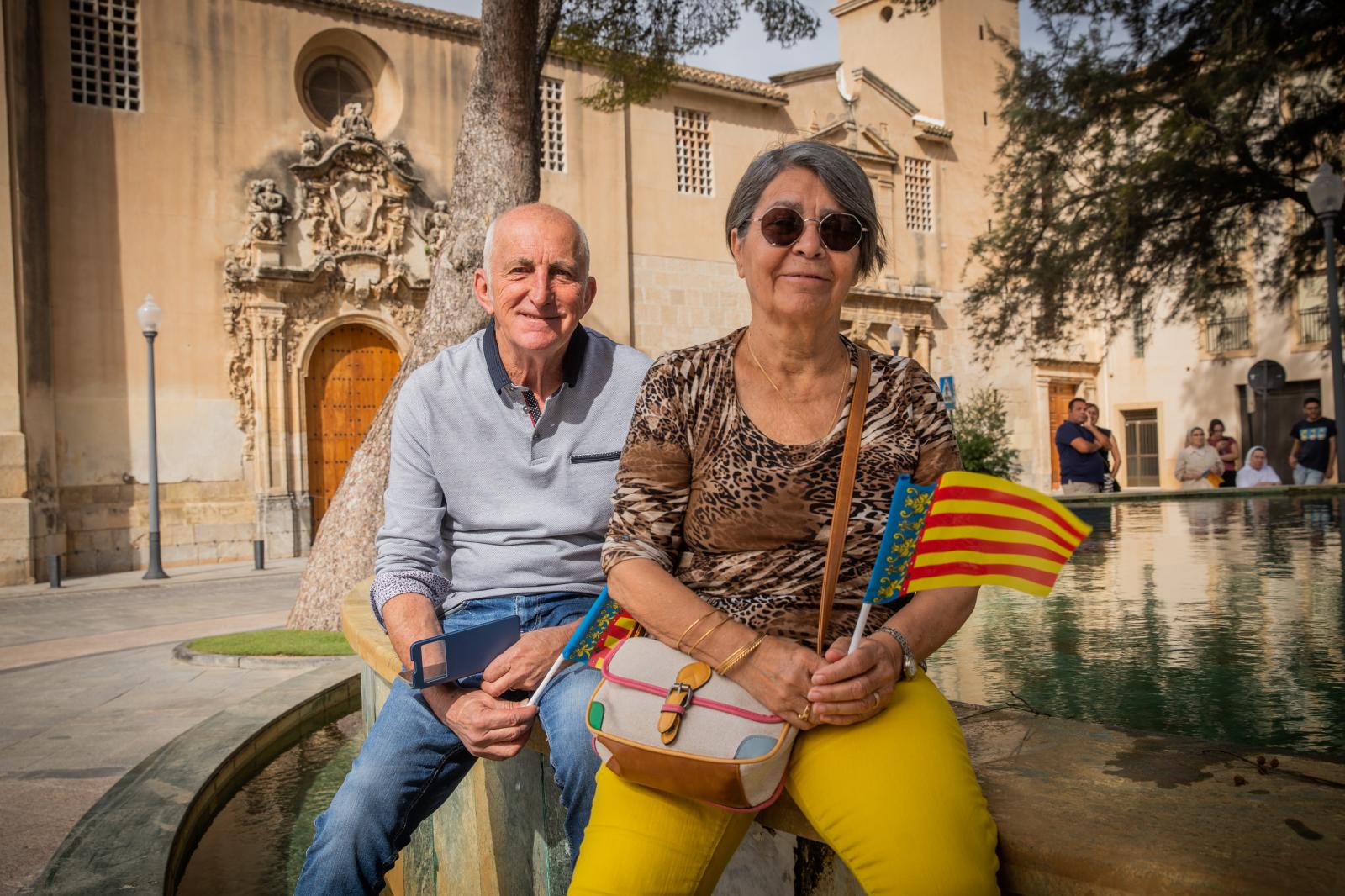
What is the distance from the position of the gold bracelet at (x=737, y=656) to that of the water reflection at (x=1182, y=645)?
4.24 feet

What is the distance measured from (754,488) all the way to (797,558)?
0.15 metres

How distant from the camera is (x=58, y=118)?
606 inches

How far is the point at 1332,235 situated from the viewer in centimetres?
1152

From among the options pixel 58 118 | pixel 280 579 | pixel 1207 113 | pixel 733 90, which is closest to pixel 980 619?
pixel 1207 113

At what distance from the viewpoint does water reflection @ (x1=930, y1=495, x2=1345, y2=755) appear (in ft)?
8.59

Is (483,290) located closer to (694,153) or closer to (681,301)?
(681,301)

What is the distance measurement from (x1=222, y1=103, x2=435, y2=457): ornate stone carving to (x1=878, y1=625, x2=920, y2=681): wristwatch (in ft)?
52.4

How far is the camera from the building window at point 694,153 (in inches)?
895

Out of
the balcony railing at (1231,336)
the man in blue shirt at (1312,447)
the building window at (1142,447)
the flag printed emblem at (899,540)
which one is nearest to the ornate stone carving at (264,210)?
the man in blue shirt at (1312,447)

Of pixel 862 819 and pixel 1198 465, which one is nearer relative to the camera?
pixel 862 819

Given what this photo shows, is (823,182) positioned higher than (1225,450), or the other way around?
(823,182)

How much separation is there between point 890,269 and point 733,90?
7.01m

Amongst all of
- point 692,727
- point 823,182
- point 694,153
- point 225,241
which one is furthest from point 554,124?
point 692,727

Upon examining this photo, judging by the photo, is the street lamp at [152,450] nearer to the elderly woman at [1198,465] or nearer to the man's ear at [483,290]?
the man's ear at [483,290]
